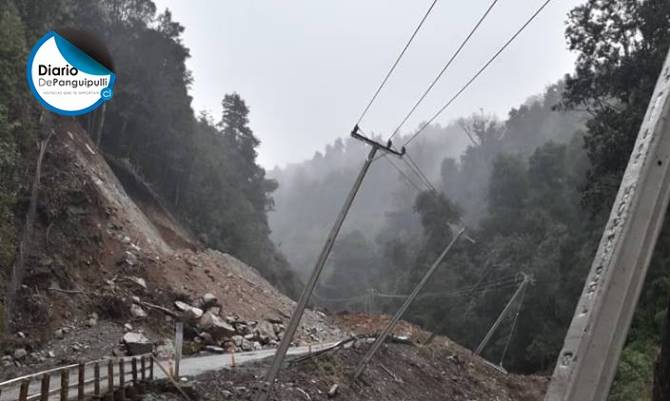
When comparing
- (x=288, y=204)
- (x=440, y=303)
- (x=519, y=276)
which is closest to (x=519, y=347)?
(x=519, y=276)

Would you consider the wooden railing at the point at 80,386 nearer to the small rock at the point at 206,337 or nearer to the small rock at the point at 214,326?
the small rock at the point at 206,337

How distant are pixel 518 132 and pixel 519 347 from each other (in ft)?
222

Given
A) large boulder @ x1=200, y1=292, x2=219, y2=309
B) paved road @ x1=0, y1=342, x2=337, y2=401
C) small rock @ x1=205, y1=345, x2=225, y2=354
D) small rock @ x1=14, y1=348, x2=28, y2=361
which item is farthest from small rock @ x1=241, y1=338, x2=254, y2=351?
small rock @ x1=14, y1=348, x2=28, y2=361

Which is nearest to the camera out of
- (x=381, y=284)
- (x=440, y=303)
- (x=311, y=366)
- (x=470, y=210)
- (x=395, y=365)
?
(x=311, y=366)

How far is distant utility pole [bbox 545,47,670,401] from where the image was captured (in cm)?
259

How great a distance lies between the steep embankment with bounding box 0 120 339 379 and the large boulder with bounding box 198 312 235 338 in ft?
0.15

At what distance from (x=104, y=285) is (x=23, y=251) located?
317cm

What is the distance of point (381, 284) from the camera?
75625 millimetres

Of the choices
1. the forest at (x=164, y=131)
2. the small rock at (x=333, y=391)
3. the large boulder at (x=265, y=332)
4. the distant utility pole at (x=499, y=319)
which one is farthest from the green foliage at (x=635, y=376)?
the forest at (x=164, y=131)

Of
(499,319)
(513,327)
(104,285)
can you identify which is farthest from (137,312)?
(513,327)

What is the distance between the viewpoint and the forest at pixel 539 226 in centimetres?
2519

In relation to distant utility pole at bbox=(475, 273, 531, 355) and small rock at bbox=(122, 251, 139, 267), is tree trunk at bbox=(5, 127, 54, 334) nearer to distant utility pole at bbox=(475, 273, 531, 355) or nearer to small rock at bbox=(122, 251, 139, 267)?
small rock at bbox=(122, 251, 139, 267)

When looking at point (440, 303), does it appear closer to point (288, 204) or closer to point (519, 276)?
point (519, 276)

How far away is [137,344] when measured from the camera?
683 inches
